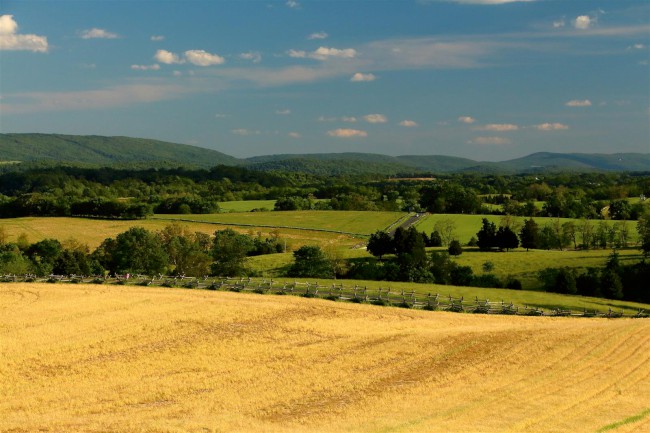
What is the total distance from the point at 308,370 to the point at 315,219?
119 metres

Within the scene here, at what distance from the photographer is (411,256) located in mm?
82062

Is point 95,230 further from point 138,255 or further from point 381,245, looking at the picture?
point 381,245

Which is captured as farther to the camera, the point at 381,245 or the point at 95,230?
the point at 95,230

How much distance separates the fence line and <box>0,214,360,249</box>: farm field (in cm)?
4763

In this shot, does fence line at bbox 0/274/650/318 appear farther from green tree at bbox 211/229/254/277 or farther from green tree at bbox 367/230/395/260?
green tree at bbox 367/230/395/260

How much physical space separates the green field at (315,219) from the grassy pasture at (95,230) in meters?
6.44

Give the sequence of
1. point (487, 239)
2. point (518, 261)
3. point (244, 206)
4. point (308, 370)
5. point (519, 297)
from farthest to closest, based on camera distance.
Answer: point (244, 206), point (487, 239), point (518, 261), point (519, 297), point (308, 370)

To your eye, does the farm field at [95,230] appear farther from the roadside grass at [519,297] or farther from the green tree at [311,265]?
the roadside grass at [519,297]

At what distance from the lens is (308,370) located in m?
34.8

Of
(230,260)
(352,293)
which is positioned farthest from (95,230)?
(352,293)

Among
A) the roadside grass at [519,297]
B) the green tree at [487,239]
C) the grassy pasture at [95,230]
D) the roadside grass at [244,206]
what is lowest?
the roadside grass at [519,297]

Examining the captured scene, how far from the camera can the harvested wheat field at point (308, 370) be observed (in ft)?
89.2

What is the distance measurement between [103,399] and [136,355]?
25.7ft

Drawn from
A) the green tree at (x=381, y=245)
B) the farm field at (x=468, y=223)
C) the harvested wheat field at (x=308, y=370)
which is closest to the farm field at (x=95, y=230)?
the farm field at (x=468, y=223)
